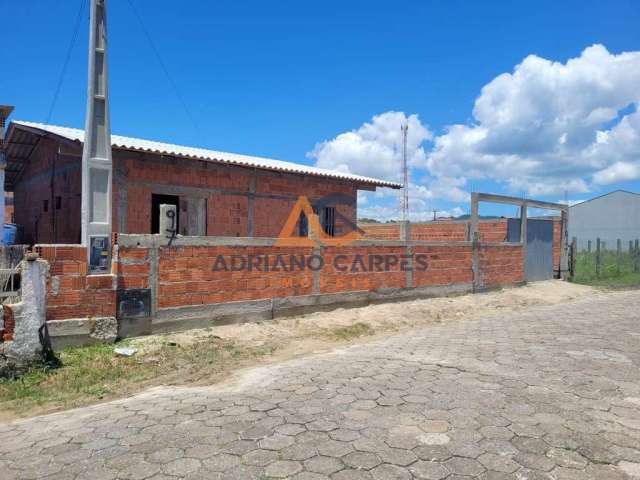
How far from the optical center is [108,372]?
5.26 m

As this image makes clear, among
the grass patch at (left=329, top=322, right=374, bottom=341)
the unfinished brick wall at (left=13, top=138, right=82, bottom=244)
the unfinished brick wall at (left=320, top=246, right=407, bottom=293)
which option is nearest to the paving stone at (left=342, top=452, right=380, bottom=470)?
the grass patch at (left=329, top=322, right=374, bottom=341)

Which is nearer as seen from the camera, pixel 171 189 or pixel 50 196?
pixel 171 189

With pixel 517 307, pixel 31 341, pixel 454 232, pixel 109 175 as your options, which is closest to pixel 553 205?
pixel 454 232

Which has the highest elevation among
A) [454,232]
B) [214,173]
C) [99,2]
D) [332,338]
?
[99,2]

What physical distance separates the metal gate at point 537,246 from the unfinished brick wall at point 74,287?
1195cm

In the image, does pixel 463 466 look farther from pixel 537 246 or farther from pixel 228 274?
pixel 537 246

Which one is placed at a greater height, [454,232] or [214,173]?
[214,173]

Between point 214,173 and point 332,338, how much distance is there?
16.0ft

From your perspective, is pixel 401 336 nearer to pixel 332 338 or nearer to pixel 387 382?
pixel 332 338

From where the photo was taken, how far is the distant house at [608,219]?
119ft

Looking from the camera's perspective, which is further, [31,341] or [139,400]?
[31,341]

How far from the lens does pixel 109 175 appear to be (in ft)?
20.7

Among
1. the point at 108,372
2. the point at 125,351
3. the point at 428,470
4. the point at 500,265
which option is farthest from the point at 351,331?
the point at 500,265

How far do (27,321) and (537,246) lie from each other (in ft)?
47.1
